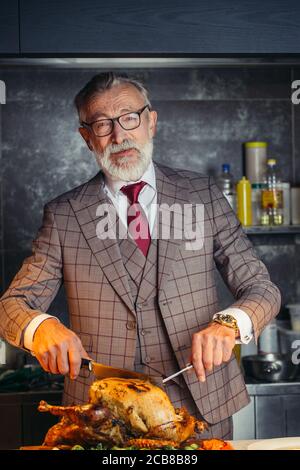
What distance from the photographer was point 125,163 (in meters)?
2.29

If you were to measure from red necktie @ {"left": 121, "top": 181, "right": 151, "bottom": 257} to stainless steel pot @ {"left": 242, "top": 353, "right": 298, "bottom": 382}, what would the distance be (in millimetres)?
1095

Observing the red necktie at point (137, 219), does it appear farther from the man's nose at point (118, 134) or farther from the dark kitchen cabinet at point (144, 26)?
the dark kitchen cabinet at point (144, 26)

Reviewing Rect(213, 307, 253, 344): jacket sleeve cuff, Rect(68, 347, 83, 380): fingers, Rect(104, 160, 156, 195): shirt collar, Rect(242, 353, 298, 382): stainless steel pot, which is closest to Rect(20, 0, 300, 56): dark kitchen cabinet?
Rect(104, 160, 156, 195): shirt collar

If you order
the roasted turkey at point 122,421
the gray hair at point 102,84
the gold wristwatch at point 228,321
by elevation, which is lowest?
the roasted turkey at point 122,421

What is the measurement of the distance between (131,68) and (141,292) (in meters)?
1.66

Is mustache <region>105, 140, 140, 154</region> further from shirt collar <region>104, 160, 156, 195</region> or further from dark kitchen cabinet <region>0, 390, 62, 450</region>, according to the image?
dark kitchen cabinet <region>0, 390, 62, 450</region>

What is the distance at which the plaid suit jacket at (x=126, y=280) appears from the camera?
223cm

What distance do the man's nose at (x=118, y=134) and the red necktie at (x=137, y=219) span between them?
174mm

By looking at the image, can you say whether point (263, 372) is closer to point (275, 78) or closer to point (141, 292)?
point (141, 292)

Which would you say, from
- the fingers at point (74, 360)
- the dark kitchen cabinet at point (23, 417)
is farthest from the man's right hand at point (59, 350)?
the dark kitchen cabinet at point (23, 417)

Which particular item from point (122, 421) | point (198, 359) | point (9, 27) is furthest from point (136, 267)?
point (9, 27)

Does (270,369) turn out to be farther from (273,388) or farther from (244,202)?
(244,202)

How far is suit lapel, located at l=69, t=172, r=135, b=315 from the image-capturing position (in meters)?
2.24
